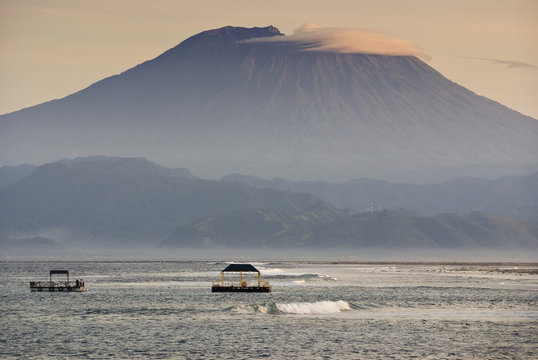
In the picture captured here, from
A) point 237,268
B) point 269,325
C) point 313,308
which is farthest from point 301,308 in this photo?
point 237,268

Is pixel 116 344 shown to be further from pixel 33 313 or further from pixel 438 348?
pixel 33 313

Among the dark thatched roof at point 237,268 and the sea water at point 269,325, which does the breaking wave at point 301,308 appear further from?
the dark thatched roof at point 237,268

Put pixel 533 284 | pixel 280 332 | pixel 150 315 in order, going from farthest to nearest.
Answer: pixel 533 284 < pixel 150 315 < pixel 280 332

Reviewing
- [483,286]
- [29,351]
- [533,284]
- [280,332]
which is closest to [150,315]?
[280,332]

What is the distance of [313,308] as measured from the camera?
368 ft

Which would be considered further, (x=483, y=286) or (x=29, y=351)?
(x=483, y=286)

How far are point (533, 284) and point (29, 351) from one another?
11866 cm

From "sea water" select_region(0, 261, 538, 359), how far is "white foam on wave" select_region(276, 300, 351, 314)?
0.13 meters

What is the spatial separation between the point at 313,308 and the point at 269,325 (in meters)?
17.7

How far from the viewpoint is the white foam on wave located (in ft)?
362

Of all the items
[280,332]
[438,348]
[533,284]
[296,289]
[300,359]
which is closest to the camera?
[300,359]

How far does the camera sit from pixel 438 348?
3051 inches

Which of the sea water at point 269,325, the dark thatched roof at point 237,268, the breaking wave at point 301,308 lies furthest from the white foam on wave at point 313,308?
the dark thatched roof at point 237,268

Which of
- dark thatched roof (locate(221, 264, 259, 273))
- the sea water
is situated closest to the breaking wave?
the sea water
